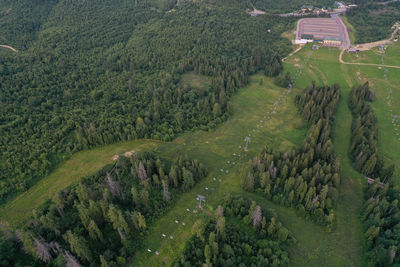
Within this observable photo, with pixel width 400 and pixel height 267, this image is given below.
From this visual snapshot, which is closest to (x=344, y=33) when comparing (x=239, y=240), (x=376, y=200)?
(x=376, y=200)

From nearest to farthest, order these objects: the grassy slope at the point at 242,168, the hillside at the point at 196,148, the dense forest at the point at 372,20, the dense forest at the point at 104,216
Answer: the dense forest at the point at 104,216 → the hillside at the point at 196,148 → the grassy slope at the point at 242,168 → the dense forest at the point at 372,20

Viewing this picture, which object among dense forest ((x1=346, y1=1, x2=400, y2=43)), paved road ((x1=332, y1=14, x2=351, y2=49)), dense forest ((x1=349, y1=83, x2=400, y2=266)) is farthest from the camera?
dense forest ((x1=346, y1=1, x2=400, y2=43))

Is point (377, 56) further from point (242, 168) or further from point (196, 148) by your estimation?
point (196, 148)

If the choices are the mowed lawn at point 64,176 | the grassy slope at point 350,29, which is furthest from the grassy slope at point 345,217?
the mowed lawn at point 64,176

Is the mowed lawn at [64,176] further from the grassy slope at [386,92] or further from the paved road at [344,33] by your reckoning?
the paved road at [344,33]

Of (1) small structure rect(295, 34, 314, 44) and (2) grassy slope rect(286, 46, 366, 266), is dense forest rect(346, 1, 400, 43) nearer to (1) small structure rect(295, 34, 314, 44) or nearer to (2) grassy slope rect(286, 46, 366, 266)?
(1) small structure rect(295, 34, 314, 44)

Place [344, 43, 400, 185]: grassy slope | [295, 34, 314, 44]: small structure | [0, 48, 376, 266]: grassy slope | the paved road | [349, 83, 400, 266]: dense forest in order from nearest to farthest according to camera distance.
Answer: [349, 83, 400, 266]: dense forest
[0, 48, 376, 266]: grassy slope
[344, 43, 400, 185]: grassy slope
the paved road
[295, 34, 314, 44]: small structure

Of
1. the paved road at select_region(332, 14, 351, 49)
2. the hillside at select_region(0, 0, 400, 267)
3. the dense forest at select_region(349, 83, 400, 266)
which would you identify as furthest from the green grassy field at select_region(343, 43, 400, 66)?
the dense forest at select_region(349, 83, 400, 266)

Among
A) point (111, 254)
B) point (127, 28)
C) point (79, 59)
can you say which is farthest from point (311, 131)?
point (127, 28)
